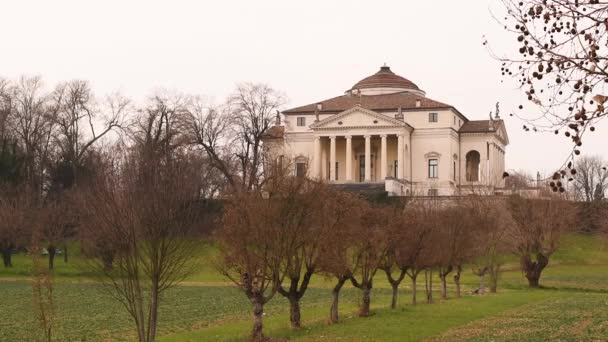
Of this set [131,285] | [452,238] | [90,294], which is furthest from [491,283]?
[131,285]

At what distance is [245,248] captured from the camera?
24828mm

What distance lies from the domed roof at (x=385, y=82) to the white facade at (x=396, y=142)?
4477 millimetres

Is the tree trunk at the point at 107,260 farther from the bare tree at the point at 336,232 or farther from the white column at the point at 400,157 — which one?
the white column at the point at 400,157

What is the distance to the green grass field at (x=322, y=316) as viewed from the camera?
2598 cm

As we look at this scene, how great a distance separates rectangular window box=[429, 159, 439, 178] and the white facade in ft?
0.36

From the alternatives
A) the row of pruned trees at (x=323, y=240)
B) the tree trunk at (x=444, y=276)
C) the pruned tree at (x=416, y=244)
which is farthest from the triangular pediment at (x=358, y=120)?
the pruned tree at (x=416, y=244)

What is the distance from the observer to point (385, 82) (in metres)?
105

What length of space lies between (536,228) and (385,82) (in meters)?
51.2

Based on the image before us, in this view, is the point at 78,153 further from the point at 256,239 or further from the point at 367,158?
the point at 256,239

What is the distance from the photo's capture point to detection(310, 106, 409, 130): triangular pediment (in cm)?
9300

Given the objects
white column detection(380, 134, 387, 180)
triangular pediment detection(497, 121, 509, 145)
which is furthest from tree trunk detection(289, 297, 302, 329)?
triangular pediment detection(497, 121, 509, 145)

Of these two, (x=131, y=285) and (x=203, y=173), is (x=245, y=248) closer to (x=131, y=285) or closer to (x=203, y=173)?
(x=131, y=285)

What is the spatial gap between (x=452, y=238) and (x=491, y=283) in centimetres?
941

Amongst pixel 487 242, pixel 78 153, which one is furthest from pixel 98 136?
pixel 487 242
